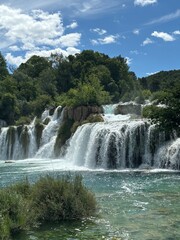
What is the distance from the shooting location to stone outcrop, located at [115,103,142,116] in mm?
45156

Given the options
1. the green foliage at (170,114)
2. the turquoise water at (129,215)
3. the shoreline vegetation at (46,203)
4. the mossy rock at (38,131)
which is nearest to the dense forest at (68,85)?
the mossy rock at (38,131)

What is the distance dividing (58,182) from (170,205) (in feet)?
13.9

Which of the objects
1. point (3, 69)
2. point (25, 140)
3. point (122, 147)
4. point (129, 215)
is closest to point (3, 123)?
point (25, 140)

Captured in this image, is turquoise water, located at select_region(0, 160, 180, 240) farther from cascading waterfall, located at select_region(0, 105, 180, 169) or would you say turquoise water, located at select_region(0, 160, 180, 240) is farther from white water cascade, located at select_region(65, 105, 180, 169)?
white water cascade, located at select_region(65, 105, 180, 169)

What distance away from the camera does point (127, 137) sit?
97.0 feet

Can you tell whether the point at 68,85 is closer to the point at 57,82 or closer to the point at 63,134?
the point at 57,82

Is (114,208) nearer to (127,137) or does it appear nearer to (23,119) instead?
(127,137)

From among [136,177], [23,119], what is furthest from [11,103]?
[136,177]

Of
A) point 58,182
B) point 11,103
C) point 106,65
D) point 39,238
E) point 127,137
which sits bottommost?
point 39,238

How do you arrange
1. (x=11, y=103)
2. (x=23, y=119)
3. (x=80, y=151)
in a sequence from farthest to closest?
(x=11, y=103) < (x=23, y=119) < (x=80, y=151)

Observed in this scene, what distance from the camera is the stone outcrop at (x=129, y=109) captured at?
148ft

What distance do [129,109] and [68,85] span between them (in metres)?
35.8

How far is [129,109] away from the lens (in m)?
45.6

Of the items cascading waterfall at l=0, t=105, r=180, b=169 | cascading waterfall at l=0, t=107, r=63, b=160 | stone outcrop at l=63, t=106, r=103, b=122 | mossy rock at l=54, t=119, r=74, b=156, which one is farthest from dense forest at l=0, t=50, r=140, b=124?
cascading waterfall at l=0, t=105, r=180, b=169
